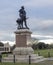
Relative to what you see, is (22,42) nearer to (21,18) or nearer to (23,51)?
(23,51)

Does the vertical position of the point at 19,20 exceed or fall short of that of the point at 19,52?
it exceeds it

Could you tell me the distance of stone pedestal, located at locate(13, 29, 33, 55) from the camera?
3431 centimetres

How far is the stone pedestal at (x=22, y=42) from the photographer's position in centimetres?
3431

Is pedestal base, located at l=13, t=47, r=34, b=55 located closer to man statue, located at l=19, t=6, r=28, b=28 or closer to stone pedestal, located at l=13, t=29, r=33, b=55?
stone pedestal, located at l=13, t=29, r=33, b=55

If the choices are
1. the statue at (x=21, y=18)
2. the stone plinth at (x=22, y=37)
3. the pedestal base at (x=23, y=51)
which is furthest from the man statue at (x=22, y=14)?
the pedestal base at (x=23, y=51)

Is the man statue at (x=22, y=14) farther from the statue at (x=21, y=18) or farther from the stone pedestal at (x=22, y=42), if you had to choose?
the stone pedestal at (x=22, y=42)

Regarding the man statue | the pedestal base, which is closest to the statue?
the man statue

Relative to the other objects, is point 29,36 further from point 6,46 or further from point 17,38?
point 6,46

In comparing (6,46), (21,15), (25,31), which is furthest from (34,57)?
(6,46)

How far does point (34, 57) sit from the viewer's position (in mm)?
33531

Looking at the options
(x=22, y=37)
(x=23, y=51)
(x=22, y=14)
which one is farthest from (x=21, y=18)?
(x=23, y=51)

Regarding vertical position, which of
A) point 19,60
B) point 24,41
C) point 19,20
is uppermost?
point 19,20

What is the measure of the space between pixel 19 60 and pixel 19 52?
5.72 feet

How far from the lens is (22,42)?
34625 mm
